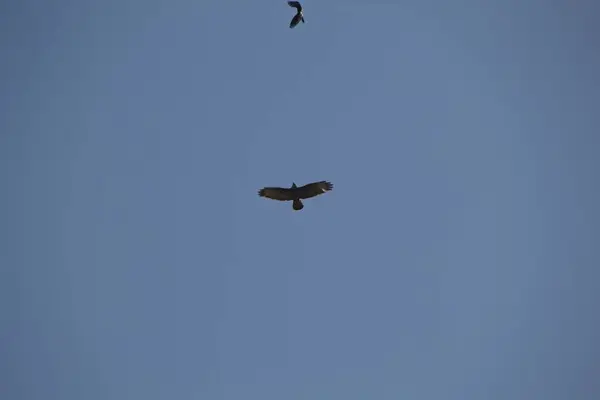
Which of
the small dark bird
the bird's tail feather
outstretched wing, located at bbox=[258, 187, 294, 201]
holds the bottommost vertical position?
the bird's tail feather

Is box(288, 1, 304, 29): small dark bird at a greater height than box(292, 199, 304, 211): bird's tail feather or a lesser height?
greater

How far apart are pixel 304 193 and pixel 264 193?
4.63 feet

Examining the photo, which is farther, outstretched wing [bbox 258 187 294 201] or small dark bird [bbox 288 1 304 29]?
small dark bird [bbox 288 1 304 29]

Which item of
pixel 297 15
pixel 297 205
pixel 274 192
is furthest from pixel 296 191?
pixel 297 15

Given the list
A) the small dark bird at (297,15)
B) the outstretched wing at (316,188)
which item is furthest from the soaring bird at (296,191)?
the small dark bird at (297,15)

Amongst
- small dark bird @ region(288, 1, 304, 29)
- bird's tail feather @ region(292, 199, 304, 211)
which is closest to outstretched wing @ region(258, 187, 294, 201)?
bird's tail feather @ region(292, 199, 304, 211)

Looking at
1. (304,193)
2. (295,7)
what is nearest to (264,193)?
(304,193)

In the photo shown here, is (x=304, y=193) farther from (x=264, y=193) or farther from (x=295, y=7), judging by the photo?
(x=295, y=7)

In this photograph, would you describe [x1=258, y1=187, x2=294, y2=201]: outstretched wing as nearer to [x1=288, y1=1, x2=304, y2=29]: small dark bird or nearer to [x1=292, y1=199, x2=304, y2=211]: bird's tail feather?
[x1=292, y1=199, x2=304, y2=211]: bird's tail feather

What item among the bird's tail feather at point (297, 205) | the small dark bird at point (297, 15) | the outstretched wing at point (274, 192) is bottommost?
the bird's tail feather at point (297, 205)

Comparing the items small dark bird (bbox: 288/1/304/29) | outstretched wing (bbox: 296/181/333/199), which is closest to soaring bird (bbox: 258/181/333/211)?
outstretched wing (bbox: 296/181/333/199)

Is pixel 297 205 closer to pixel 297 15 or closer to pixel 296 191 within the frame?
pixel 296 191

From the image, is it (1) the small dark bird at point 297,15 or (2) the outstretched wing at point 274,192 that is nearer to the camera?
(2) the outstretched wing at point 274,192

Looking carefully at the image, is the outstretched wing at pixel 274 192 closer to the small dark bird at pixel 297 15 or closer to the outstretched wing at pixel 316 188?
the outstretched wing at pixel 316 188
